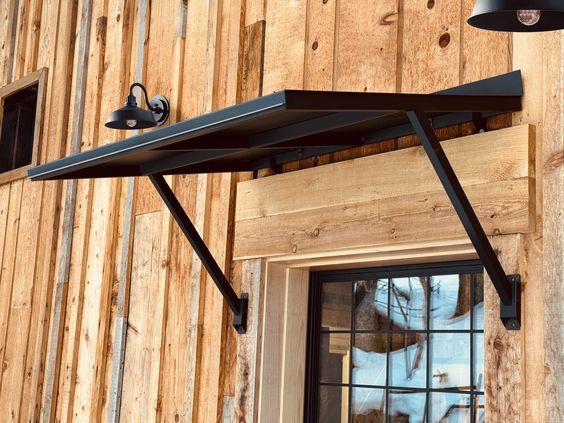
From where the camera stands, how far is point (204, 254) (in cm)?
364

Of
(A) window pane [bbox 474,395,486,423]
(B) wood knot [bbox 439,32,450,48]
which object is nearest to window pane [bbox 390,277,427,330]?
(A) window pane [bbox 474,395,486,423]

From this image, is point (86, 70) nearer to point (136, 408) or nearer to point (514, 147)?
point (136, 408)

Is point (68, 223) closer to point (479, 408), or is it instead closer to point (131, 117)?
point (131, 117)

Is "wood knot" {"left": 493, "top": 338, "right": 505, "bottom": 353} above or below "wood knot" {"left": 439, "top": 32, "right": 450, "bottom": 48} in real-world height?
below

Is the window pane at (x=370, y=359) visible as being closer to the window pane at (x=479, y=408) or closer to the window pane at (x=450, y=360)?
the window pane at (x=450, y=360)

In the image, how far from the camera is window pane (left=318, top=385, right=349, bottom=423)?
3.62 m

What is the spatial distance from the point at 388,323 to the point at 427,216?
583 millimetres

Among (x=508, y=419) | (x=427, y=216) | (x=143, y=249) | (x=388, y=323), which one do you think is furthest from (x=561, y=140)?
(x=143, y=249)

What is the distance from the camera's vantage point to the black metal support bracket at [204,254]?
3.63 meters

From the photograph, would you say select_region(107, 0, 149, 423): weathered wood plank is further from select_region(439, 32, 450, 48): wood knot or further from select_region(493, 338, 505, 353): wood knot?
select_region(493, 338, 505, 353): wood knot

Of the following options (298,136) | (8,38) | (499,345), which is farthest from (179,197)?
(8,38)

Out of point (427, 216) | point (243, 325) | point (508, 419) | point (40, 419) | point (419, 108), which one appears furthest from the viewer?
point (40, 419)

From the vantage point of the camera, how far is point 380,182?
3299 millimetres

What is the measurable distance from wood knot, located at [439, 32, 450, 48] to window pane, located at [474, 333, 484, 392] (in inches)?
40.1
